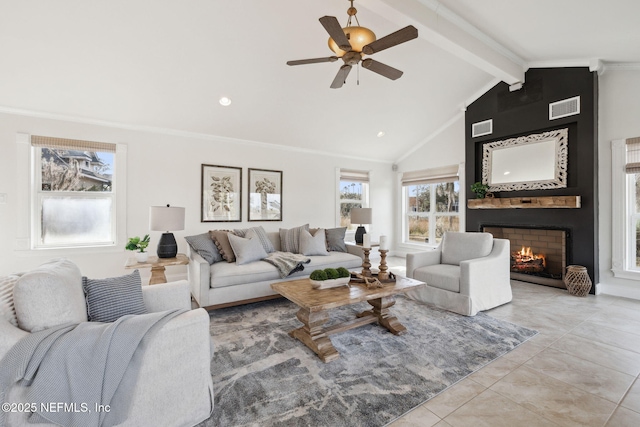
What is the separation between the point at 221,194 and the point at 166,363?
3590 millimetres

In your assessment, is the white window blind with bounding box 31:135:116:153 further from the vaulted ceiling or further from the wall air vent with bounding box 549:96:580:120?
the wall air vent with bounding box 549:96:580:120

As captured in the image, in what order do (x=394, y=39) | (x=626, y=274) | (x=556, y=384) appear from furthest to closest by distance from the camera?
(x=626, y=274) → (x=394, y=39) → (x=556, y=384)

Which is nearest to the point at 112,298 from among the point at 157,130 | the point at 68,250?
the point at 68,250

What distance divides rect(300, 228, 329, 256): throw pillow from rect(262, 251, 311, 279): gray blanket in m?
0.38

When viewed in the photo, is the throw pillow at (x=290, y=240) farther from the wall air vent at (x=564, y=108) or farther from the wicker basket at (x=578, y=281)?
the wall air vent at (x=564, y=108)

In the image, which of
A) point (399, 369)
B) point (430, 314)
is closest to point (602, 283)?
point (430, 314)

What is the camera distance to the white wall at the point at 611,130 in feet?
11.9

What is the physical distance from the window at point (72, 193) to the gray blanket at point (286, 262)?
7.58 feet

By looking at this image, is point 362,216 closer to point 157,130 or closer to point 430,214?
point 430,214

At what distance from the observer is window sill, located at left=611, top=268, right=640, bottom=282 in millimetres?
3615

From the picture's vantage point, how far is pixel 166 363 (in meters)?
1.40

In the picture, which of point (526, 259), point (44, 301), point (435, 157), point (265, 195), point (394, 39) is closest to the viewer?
point (44, 301)

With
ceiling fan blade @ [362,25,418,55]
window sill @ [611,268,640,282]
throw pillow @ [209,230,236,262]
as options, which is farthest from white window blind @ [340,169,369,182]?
window sill @ [611,268,640,282]

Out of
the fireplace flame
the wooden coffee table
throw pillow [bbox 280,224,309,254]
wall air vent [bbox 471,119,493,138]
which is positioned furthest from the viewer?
wall air vent [bbox 471,119,493,138]
